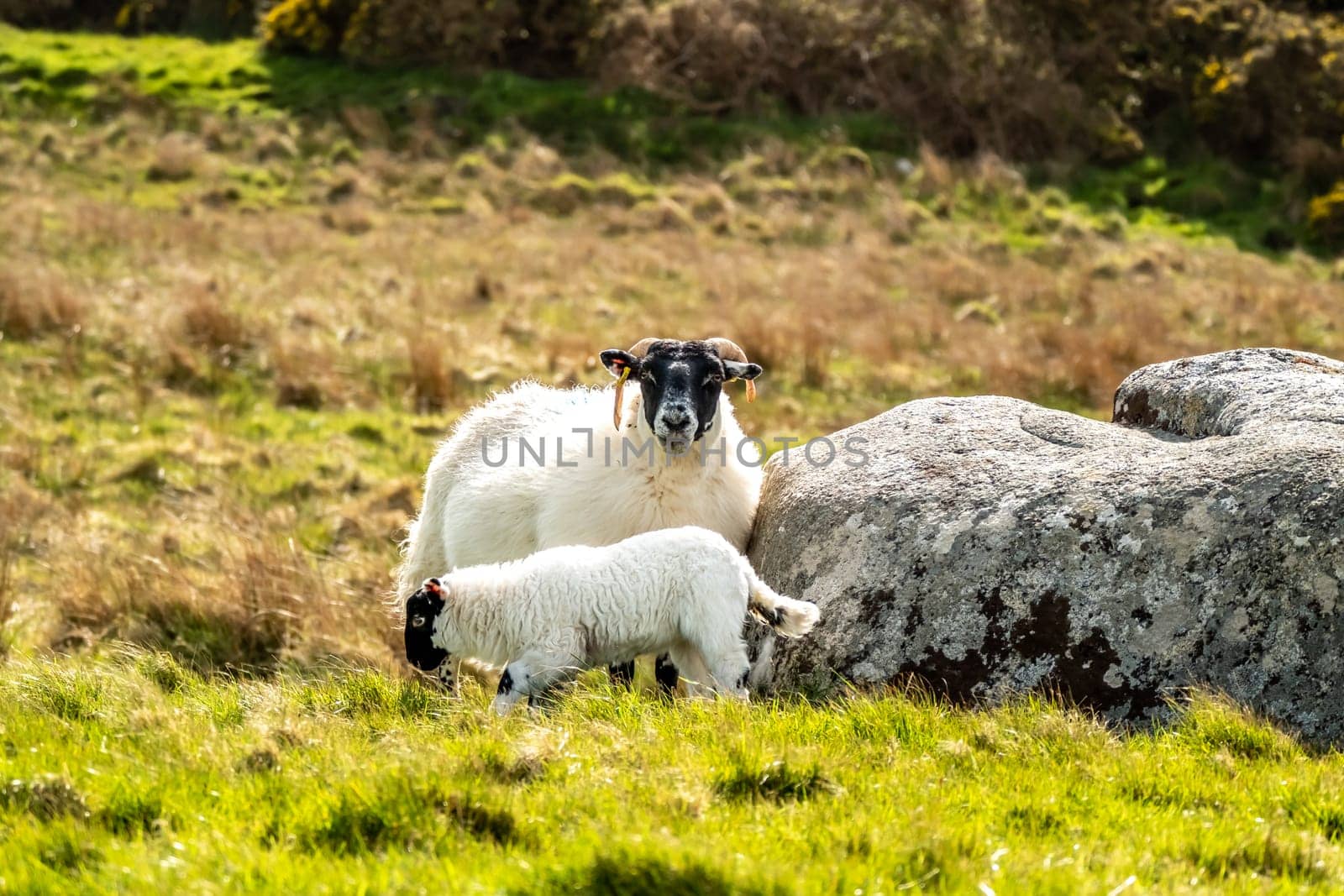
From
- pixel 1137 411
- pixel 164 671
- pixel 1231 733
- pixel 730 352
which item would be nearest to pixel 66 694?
pixel 164 671

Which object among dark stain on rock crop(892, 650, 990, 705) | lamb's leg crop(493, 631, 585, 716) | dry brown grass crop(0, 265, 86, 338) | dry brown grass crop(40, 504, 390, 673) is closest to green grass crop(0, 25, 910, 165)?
dry brown grass crop(0, 265, 86, 338)

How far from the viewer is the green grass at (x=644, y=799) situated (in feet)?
12.6

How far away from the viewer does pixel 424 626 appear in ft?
21.0

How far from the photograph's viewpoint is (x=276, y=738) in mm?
4953

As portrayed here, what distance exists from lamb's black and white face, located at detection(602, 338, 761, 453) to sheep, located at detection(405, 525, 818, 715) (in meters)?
0.90

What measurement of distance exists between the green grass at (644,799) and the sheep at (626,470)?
70.6 inches

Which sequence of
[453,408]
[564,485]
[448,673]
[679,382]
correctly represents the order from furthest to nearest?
[453,408]
[564,485]
[679,382]
[448,673]

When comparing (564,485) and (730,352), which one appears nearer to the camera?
(564,485)

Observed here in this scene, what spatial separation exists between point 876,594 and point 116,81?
89.8ft

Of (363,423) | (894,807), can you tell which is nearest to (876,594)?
(894,807)

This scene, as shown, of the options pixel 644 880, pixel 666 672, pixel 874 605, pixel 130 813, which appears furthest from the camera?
pixel 666 672

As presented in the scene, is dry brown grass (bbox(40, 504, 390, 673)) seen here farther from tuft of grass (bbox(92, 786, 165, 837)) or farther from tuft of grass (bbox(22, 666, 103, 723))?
tuft of grass (bbox(92, 786, 165, 837))

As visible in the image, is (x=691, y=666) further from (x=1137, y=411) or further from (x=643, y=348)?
(x=1137, y=411)

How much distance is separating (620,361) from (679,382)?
44 centimetres
